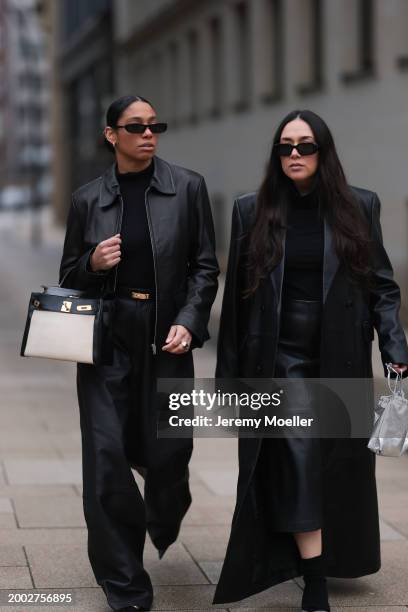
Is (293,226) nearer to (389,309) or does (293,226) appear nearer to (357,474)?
(389,309)

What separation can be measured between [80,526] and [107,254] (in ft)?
7.02

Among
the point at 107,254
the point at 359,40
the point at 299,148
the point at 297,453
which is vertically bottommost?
the point at 297,453

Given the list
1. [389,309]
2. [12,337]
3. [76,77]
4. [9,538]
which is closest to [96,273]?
[389,309]

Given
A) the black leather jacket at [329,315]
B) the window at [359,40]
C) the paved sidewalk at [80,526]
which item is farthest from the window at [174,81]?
the black leather jacket at [329,315]

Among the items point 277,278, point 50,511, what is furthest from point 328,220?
point 50,511

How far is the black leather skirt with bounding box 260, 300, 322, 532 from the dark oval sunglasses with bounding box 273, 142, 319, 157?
535mm

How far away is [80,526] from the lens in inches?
284

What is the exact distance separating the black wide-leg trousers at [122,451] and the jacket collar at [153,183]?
39 centimetres

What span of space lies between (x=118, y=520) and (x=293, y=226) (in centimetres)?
125

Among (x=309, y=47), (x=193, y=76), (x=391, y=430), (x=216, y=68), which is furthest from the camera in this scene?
(x=193, y=76)

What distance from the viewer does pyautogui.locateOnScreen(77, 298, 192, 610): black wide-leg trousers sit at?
5520 millimetres

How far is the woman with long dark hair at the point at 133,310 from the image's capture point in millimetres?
5543

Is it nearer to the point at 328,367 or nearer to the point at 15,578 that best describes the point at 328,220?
the point at 328,367

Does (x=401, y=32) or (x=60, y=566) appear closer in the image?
(x=60, y=566)
